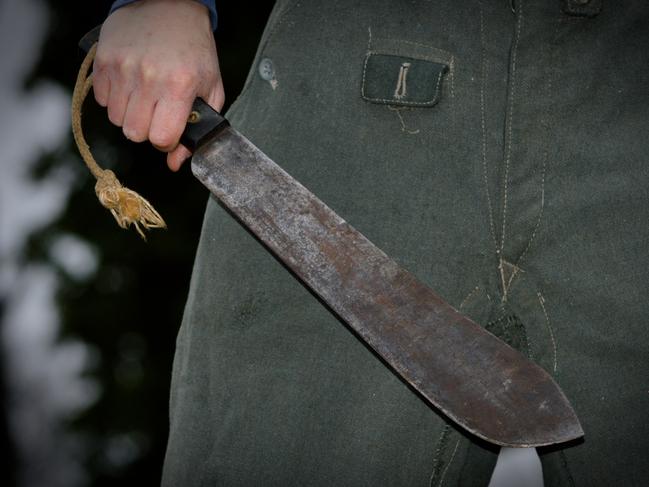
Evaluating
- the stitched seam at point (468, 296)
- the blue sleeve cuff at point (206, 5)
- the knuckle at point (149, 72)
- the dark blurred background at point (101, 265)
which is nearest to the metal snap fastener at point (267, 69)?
the blue sleeve cuff at point (206, 5)

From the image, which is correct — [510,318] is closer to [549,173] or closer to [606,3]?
[549,173]

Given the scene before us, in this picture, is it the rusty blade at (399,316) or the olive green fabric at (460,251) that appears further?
the olive green fabric at (460,251)

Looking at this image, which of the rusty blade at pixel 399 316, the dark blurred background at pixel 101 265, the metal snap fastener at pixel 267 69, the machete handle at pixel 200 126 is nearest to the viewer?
the rusty blade at pixel 399 316

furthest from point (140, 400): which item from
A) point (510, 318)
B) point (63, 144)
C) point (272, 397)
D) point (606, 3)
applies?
point (606, 3)

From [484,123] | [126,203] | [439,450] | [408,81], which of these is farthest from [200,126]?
[439,450]

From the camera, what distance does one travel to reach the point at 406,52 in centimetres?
103

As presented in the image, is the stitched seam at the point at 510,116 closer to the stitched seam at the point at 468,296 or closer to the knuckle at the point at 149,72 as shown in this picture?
the stitched seam at the point at 468,296

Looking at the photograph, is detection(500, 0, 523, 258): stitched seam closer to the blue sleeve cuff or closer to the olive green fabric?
the olive green fabric

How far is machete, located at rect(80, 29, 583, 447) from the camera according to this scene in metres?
0.86

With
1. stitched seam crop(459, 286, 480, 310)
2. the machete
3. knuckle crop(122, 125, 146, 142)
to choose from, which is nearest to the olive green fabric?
stitched seam crop(459, 286, 480, 310)

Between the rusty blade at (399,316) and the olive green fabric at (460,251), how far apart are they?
0.35 feet

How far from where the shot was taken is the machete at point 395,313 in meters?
0.86

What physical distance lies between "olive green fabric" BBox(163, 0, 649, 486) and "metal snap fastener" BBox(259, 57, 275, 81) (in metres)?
0.10

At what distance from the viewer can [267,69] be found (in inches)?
42.7
